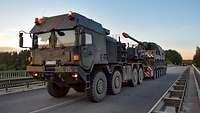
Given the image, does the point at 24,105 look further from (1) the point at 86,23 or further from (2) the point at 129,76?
(2) the point at 129,76

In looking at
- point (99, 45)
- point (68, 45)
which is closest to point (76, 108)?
point (68, 45)

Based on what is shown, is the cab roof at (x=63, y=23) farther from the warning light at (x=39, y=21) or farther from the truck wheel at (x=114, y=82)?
the truck wheel at (x=114, y=82)

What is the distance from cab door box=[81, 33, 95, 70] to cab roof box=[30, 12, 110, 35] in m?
0.47

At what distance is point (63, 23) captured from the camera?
30.1 ft

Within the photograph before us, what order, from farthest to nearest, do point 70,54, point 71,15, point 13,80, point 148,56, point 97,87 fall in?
point 148,56
point 13,80
point 97,87
point 71,15
point 70,54

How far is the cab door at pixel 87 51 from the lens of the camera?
29.1 feet

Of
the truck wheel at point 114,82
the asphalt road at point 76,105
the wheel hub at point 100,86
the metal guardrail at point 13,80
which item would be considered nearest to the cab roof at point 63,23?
the wheel hub at point 100,86

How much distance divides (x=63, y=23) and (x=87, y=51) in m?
1.36

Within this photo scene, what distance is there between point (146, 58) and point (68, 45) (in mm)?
13354

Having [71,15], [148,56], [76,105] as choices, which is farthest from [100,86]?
[148,56]

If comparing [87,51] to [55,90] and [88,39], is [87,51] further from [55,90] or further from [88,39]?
[55,90]

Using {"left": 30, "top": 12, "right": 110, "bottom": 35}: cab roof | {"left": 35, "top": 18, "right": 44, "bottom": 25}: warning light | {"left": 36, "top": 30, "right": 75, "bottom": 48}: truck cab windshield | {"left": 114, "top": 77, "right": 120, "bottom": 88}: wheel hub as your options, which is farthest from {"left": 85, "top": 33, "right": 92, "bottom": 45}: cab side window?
{"left": 114, "top": 77, "right": 120, "bottom": 88}: wheel hub

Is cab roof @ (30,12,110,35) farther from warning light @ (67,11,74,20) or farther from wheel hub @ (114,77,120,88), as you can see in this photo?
wheel hub @ (114,77,120,88)

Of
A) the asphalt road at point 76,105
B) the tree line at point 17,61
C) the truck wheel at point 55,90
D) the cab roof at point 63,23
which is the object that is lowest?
the asphalt road at point 76,105
